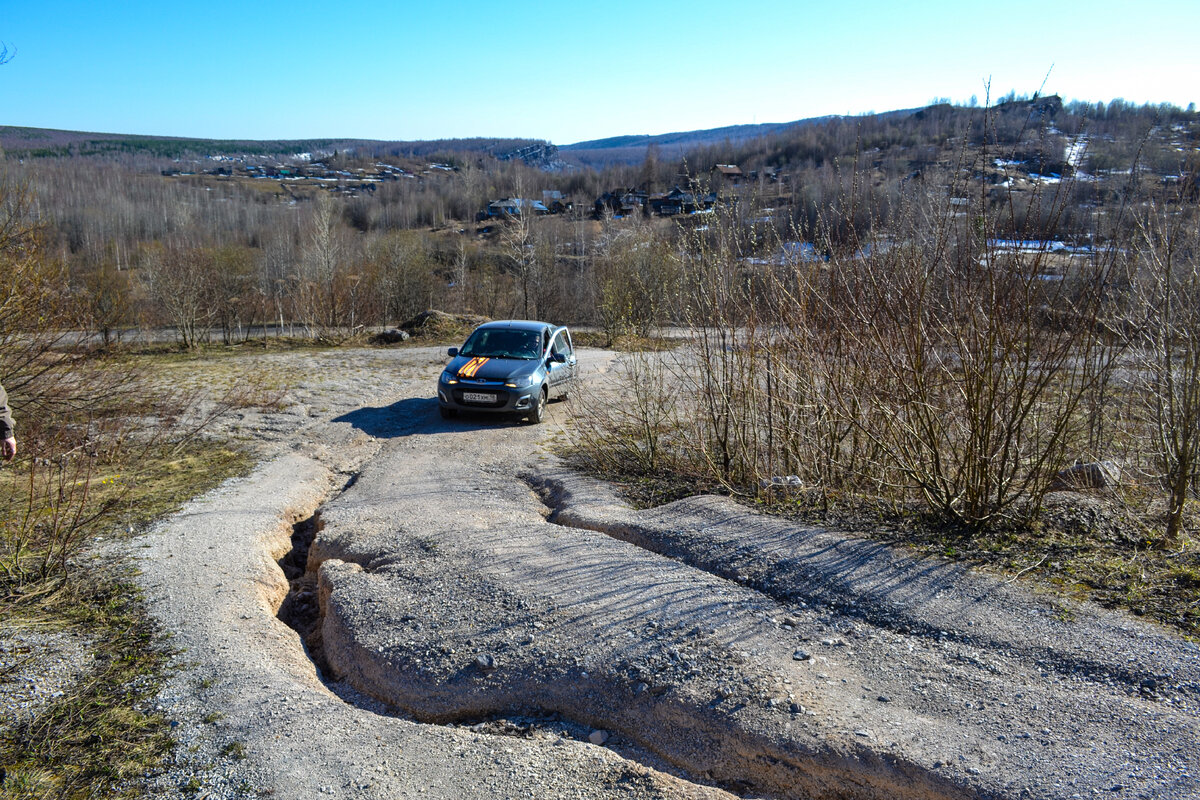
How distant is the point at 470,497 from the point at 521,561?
8.08 ft

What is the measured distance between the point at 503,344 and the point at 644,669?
9647 millimetres

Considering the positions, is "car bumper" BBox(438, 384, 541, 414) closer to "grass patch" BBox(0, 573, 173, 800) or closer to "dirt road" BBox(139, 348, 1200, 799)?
"dirt road" BBox(139, 348, 1200, 799)

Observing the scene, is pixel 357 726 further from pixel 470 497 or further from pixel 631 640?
pixel 470 497

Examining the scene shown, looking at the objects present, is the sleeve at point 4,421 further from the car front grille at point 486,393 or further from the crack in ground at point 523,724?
the car front grille at point 486,393

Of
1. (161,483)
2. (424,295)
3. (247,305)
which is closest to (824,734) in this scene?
(161,483)

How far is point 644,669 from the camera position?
4.62 m

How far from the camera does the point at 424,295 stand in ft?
116

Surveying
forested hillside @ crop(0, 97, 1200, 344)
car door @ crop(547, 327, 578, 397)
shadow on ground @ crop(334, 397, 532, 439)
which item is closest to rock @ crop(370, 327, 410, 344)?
forested hillside @ crop(0, 97, 1200, 344)

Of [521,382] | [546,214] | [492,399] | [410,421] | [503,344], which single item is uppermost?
[546,214]

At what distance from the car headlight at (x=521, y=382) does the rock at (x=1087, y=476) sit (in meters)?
7.87

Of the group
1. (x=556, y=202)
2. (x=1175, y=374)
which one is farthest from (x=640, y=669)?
(x=556, y=202)

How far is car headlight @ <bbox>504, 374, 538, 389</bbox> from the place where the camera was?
1255 centimetres

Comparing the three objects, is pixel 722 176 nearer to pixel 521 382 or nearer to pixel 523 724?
pixel 521 382

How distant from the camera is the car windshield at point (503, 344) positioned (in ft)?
44.2
